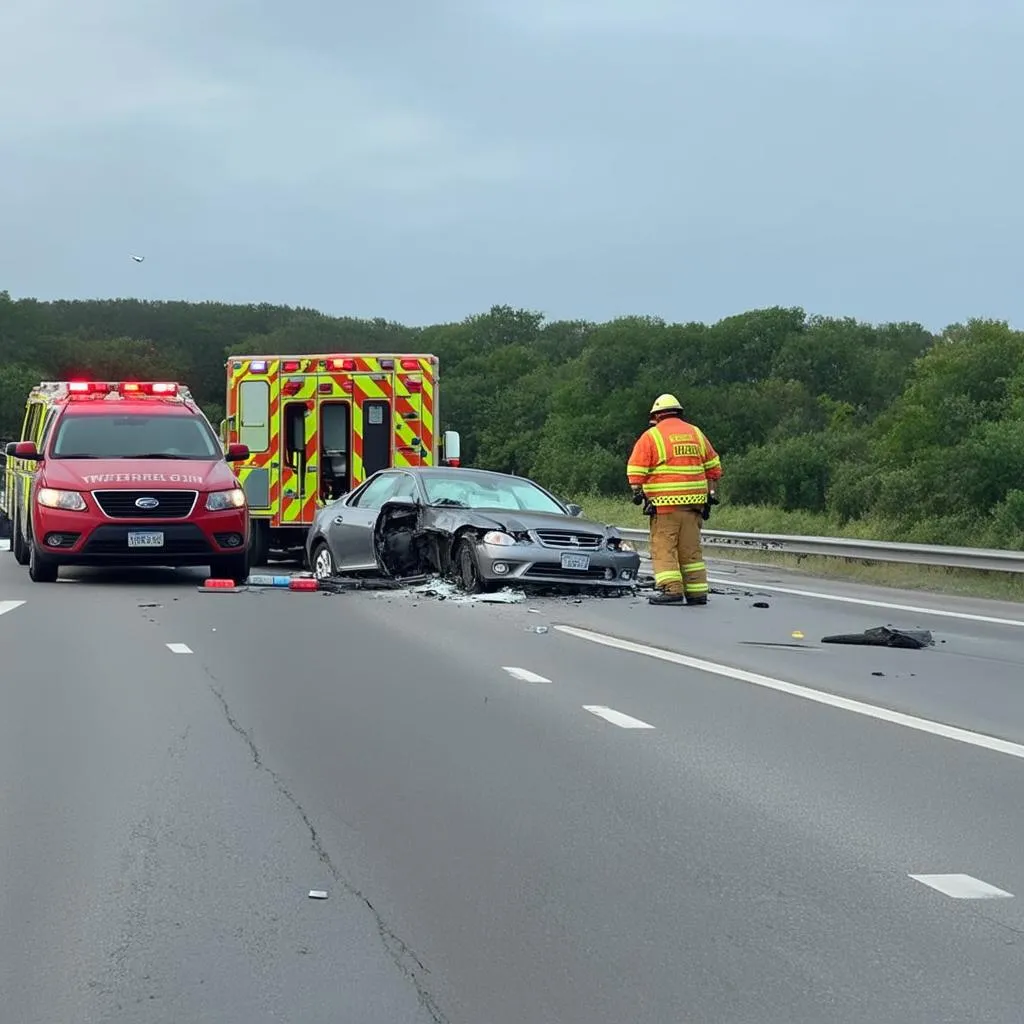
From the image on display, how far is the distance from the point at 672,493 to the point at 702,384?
75.1 m

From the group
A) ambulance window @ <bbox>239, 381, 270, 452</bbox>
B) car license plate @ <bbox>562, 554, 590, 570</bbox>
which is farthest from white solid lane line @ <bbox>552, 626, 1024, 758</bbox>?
ambulance window @ <bbox>239, 381, 270, 452</bbox>

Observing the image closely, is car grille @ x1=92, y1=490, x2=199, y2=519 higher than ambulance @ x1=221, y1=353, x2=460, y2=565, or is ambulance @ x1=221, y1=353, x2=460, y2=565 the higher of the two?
ambulance @ x1=221, y1=353, x2=460, y2=565

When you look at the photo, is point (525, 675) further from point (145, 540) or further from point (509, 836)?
point (145, 540)

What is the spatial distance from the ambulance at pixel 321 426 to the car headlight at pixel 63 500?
5.16 m

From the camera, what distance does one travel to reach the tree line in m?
61.0

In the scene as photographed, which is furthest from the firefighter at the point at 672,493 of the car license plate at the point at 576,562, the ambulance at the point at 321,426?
the ambulance at the point at 321,426

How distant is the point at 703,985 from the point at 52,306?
357ft

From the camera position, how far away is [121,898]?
526 cm

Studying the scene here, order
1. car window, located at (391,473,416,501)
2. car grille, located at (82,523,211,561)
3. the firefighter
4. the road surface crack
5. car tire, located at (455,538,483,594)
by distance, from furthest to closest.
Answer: car window, located at (391,473,416,501)
car grille, located at (82,523,211,561)
car tire, located at (455,538,483,594)
the firefighter
the road surface crack

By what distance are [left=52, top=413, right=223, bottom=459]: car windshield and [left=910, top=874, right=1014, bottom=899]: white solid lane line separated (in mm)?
13671

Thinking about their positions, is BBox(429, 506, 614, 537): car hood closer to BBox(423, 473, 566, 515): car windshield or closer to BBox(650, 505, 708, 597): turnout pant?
BBox(423, 473, 566, 515): car windshield

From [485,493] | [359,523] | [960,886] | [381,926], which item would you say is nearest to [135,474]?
[359,523]

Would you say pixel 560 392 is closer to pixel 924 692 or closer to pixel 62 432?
pixel 62 432

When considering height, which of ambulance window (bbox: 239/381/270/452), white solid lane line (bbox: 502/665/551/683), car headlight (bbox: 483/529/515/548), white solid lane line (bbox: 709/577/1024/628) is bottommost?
white solid lane line (bbox: 502/665/551/683)
